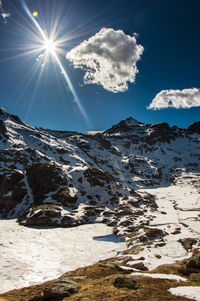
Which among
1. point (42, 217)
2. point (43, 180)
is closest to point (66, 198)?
point (42, 217)

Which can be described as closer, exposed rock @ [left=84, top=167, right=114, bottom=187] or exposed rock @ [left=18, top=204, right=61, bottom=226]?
exposed rock @ [left=18, top=204, right=61, bottom=226]

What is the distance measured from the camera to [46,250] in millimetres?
30031

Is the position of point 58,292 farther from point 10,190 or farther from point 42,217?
point 10,190

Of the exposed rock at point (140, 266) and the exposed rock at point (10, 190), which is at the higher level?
the exposed rock at point (10, 190)

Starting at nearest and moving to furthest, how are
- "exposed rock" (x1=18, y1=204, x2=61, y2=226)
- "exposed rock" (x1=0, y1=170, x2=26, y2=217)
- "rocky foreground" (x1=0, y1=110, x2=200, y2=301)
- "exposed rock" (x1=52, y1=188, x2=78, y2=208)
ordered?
"rocky foreground" (x1=0, y1=110, x2=200, y2=301) → "exposed rock" (x1=18, y1=204, x2=61, y2=226) → "exposed rock" (x1=52, y1=188, x2=78, y2=208) → "exposed rock" (x1=0, y1=170, x2=26, y2=217)

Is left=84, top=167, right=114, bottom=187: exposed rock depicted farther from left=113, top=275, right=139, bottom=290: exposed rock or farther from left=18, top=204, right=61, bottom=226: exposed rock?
left=113, top=275, right=139, bottom=290: exposed rock

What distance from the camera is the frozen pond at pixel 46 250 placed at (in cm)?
2052

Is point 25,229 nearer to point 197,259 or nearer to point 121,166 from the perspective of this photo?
point 197,259

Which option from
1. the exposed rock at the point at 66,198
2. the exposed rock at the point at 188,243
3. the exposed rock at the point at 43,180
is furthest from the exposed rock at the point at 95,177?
the exposed rock at the point at 188,243

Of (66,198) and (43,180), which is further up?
(43,180)

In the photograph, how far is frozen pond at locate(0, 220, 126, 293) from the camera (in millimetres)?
20516

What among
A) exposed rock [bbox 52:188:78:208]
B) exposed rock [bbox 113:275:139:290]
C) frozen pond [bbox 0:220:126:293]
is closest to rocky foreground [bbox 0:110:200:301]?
exposed rock [bbox 113:275:139:290]

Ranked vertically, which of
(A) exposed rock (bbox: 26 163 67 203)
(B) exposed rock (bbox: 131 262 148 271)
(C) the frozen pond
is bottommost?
(C) the frozen pond

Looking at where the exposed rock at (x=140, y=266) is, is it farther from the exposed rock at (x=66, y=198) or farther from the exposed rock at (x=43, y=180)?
the exposed rock at (x=43, y=180)
